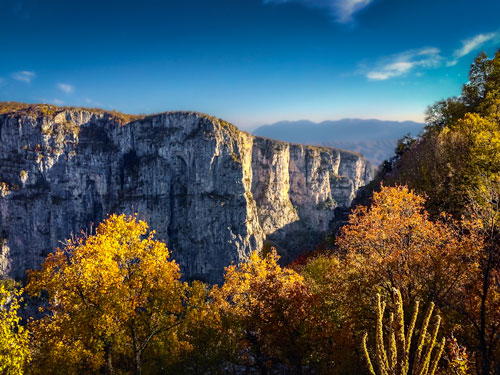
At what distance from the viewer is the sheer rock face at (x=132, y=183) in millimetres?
110000

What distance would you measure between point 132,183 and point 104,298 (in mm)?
114273

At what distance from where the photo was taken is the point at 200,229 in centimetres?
11788

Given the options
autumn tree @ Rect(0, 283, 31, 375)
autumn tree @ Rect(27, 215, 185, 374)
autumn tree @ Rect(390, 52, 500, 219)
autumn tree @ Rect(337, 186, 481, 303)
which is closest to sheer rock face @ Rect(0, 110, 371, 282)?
autumn tree @ Rect(390, 52, 500, 219)

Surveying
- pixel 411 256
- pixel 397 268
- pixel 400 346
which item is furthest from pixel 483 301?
pixel 400 346

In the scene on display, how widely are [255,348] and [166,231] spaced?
106288 mm

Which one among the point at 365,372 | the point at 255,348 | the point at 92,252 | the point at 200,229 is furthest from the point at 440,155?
the point at 200,229

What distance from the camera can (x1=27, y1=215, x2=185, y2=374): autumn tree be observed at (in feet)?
52.1

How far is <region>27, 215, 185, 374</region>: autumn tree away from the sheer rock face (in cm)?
9674

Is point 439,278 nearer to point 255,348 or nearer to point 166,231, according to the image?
point 255,348

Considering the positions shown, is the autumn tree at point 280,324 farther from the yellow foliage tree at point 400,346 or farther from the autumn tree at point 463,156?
the autumn tree at point 463,156

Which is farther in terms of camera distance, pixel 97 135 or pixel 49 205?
pixel 97 135

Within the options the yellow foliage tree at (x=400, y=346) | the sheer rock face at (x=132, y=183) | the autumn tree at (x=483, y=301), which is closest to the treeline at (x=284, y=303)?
the autumn tree at (x=483, y=301)

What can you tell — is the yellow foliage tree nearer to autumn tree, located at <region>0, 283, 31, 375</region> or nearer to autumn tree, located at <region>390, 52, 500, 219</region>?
autumn tree, located at <region>0, 283, 31, 375</region>

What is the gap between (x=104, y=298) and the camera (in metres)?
16.2
